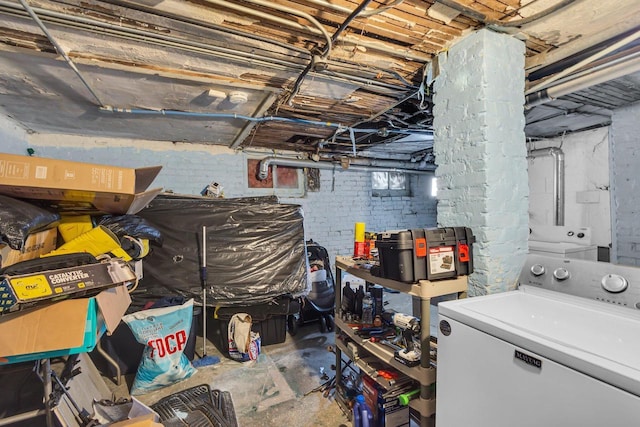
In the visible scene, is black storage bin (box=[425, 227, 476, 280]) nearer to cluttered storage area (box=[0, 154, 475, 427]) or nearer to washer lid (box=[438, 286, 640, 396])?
cluttered storage area (box=[0, 154, 475, 427])

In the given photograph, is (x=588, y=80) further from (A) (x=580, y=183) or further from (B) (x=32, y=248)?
(B) (x=32, y=248)

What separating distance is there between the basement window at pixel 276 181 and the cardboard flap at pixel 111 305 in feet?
8.82

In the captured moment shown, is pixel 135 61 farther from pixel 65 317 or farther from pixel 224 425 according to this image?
pixel 224 425

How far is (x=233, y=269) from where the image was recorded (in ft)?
9.40

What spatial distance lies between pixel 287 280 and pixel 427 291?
6.01ft

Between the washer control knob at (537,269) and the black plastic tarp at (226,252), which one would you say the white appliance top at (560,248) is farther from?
the black plastic tarp at (226,252)

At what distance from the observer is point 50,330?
1.19 meters

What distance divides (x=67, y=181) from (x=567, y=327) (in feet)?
6.99

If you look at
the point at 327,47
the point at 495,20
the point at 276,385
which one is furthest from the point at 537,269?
the point at 276,385

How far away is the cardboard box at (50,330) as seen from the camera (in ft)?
3.78

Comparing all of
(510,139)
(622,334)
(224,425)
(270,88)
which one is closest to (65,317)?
(224,425)

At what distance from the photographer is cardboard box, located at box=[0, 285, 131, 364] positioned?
3.78ft

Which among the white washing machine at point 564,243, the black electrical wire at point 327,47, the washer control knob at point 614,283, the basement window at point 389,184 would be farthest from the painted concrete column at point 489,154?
the basement window at point 389,184

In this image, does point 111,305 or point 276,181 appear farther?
point 276,181
